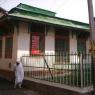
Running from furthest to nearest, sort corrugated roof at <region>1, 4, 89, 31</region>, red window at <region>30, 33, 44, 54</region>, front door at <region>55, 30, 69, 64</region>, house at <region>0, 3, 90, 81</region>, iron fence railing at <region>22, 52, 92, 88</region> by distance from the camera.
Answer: front door at <region>55, 30, 69, 64</region>, red window at <region>30, 33, 44, 54</region>, house at <region>0, 3, 90, 81</region>, corrugated roof at <region>1, 4, 89, 31</region>, iron fence railing at <region>22, 52, 92, 88</region>

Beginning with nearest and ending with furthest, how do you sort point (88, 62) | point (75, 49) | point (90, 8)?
point (90, 8)
point (88, 62)
point (75, 49)

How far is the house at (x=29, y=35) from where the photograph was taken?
1171 cm

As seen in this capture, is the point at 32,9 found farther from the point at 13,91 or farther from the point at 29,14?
the point at 13,91

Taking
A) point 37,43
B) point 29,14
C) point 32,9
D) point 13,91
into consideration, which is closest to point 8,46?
point 37,43

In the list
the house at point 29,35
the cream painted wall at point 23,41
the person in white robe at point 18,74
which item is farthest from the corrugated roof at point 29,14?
the person in white robe at point 18,74

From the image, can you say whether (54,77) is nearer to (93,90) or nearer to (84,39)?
(93,90)

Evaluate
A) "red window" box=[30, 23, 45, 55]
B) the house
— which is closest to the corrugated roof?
the house

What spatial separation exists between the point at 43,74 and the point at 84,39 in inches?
255

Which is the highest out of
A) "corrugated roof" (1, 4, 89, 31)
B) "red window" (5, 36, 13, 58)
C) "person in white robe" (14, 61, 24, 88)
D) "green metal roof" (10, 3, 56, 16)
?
"green metal roof" (10, 3, 56, 16)

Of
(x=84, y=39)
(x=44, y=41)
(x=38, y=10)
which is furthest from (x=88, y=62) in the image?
(x=84, y=39)

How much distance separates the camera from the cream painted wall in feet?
38.5

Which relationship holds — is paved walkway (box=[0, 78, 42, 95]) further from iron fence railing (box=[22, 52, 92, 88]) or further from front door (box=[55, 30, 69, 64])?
front door (box=[55, 30, 69, 64])

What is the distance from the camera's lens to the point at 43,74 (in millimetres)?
10867

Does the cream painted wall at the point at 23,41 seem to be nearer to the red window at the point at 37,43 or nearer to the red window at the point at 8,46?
the red window at the point at 37,43
